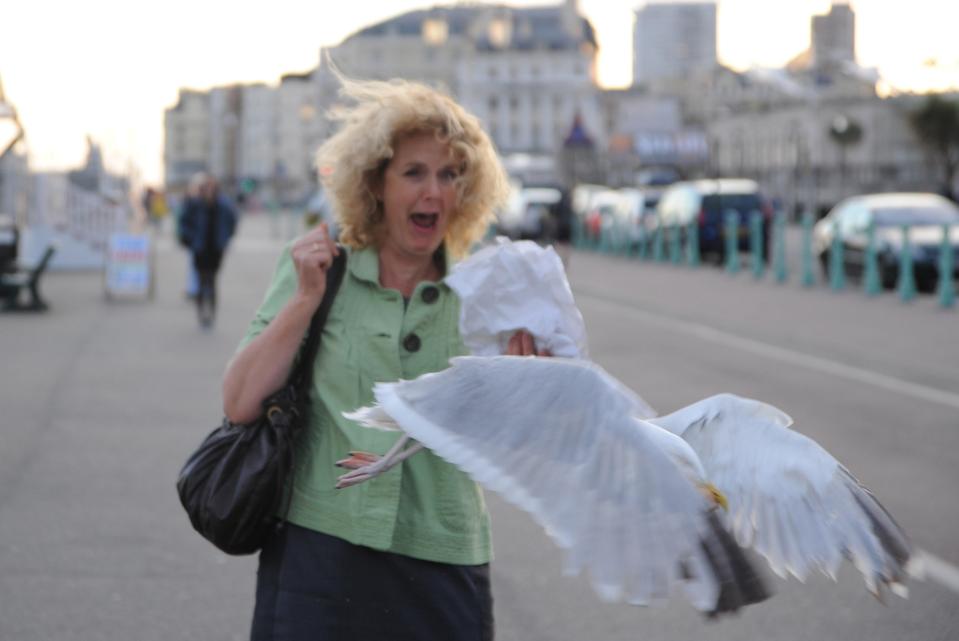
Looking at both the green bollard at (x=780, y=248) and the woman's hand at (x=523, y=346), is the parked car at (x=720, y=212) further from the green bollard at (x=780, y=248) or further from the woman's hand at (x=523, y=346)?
the woman's hand at (x=523, y=346)

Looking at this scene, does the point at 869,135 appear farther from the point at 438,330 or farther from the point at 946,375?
the point at 438,330

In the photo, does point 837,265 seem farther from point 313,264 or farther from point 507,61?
point 507,61

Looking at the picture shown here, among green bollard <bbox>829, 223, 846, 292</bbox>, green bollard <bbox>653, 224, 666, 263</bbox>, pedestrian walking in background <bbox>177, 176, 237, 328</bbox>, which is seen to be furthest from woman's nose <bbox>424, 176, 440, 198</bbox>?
green bollard <bbox>653, 224, 666, 263</bbox>

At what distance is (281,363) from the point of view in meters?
3.40

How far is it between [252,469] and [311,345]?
1.02 ft

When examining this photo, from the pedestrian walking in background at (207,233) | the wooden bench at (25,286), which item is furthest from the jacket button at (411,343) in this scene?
the wooden bench at (25,286)

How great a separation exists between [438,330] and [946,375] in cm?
1095

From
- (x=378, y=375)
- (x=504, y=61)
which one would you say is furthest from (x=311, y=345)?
(x=504, y=61)

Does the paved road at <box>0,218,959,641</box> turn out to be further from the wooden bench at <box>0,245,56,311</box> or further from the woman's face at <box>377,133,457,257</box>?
the woman's face at <box>377,133,457,257</box>

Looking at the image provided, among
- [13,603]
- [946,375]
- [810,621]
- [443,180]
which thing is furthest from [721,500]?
[946,375]

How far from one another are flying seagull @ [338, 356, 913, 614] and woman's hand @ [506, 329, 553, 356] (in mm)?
388

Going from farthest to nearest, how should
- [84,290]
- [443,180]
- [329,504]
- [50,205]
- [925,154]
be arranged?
[925,154]
[50,205]
[84,290]
[443,180]
[329,504]

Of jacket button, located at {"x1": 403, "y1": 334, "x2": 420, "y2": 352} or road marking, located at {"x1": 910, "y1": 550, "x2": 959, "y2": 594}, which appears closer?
jacket button, located at {"x1": 403, "y1": 334, "x2": 420, "y2": 352}

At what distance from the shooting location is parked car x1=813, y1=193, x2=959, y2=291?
23.3 metres
